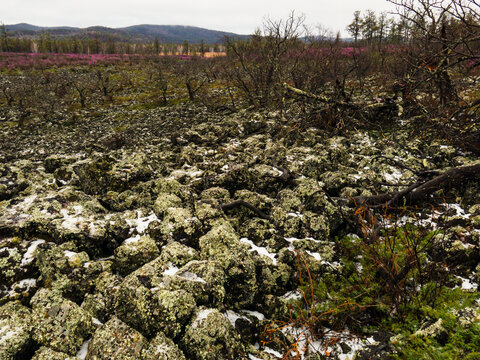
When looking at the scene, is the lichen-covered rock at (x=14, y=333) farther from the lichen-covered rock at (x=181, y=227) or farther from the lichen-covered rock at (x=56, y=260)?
the lichen-covered rock at (x=181, y=227)

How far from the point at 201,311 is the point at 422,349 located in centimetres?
255

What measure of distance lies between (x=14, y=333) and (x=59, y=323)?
15.6 inches

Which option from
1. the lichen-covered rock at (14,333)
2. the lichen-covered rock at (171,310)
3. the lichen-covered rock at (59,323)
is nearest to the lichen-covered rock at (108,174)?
the lichen-covered rock at (59,323)

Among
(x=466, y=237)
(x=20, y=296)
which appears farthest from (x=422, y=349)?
(x=20, y=296)

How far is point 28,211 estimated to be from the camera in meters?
4.97

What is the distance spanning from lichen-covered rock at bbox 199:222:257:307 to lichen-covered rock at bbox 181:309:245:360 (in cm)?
79

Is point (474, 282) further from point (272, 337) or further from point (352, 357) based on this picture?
point (272, 337)

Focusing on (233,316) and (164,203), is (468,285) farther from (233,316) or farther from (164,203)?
(164,203)

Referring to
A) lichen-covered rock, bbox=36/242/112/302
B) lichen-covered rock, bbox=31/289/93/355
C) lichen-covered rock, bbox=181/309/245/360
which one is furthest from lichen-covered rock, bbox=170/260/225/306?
lichen-covered rock, bbox=36/242/112/302

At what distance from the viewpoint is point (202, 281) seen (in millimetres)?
3504

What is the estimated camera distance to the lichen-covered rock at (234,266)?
3.88 metres

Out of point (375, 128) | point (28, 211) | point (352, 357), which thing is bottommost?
point (352, 357)

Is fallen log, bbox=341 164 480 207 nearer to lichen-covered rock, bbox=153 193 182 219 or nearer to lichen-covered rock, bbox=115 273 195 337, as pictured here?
lichen-covered rock, bbox=153 193 182 219

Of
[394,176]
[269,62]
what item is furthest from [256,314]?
[269,62]
